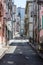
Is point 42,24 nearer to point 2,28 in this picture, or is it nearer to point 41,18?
point 41,18

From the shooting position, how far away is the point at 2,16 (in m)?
41.2

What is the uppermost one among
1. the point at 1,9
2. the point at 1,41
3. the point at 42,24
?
the point at 1,9

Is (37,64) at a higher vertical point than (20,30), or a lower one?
higher

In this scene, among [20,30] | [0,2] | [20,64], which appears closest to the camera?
[20,64]

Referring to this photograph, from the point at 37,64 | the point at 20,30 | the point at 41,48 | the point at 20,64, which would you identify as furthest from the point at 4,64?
the point at 20,30

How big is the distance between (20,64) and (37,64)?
1.16 metres

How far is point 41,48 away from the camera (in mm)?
26109

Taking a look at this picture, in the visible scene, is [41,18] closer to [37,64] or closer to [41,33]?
[41,33]

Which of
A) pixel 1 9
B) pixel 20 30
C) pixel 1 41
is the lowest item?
pixel 20 30

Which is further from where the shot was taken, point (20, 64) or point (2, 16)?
point (2, 16)

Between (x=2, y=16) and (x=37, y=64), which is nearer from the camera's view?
(x=37, y=64)

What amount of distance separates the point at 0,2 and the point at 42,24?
25.4 feet

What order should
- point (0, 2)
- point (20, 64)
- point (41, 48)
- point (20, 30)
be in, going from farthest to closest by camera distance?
point (20, 30)
point (0, 2)
point (41, 48)
point (20, 64)

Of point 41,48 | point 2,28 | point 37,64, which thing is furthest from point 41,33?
point 37,64
